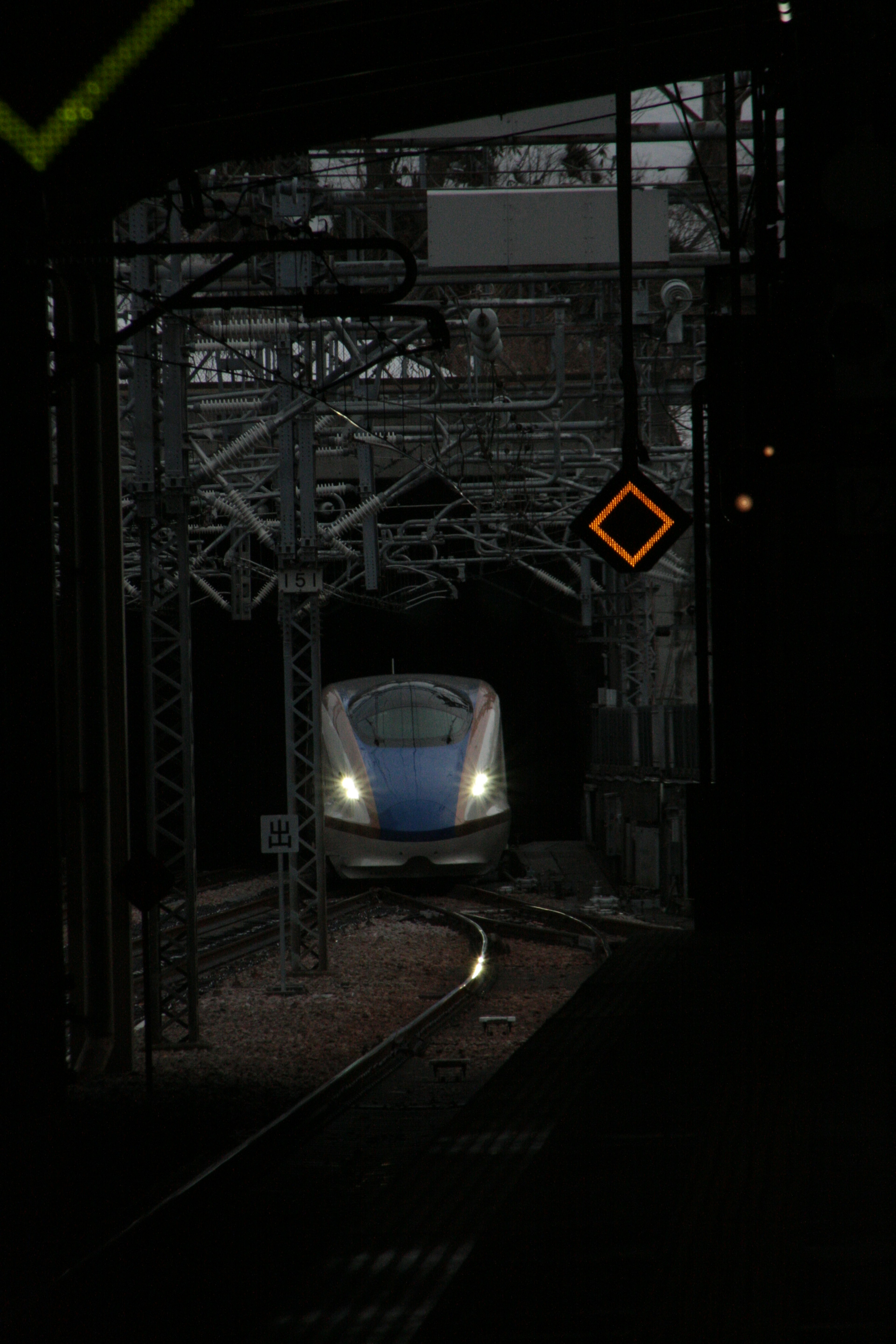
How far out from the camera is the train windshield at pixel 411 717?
19.1 m

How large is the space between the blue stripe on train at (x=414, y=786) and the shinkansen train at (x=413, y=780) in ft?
0.04

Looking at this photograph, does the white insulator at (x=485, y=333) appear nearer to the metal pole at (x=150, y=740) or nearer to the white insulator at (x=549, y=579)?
the metal pole at (x=150, y=740)

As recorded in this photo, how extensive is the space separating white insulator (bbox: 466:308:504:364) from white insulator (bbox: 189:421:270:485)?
2585 millimetres

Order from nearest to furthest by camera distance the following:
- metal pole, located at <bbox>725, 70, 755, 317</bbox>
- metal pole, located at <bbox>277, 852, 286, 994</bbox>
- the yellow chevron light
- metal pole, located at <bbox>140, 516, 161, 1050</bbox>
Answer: the yellow chevron light < metal pole, located at <bbox>725, 70, 755, 317</bbox> < metal pole, located at <bbox>140, 516, 161, 1050</bbox> < metal pole, located at <bbox>277, 852, 286, 994</bbox>

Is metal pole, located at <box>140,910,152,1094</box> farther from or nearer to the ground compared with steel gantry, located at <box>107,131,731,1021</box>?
nearer to the ground

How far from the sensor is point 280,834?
13.5 m

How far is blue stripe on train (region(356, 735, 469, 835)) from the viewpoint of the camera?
1781 cm

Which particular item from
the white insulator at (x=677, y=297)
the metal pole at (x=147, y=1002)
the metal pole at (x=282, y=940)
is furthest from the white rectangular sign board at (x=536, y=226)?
the metal pole at (x=147, y=1002)

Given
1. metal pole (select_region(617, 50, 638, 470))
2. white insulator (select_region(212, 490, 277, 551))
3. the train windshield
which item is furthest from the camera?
the train windshield

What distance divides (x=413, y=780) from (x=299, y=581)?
14.7ft

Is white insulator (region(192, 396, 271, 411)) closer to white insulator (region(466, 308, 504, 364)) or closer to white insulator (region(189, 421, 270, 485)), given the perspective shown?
white insulator (region(189, 421, 270, 485))

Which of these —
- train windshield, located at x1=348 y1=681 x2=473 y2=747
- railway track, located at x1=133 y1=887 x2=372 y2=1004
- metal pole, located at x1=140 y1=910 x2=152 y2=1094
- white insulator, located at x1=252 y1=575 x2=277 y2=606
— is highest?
white insulator, located at x1=252 y1=575 x2=277 y2=606

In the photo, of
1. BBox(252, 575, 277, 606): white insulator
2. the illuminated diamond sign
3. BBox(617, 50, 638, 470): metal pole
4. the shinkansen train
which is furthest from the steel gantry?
the illuminated diamond sign

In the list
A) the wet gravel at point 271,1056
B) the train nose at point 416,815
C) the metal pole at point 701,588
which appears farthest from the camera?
the train nose at point 416,815
